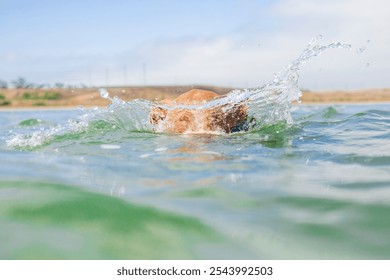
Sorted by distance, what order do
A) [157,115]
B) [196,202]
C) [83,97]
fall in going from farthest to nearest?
[83,97] → [157,115] → [196,202]

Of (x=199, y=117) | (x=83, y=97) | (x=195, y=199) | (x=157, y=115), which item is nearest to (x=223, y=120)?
(x=199, y=117)

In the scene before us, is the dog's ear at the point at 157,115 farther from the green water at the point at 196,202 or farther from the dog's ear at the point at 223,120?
the green water at the point at 196,202

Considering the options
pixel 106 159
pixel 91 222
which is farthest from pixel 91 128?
pixel 91 222

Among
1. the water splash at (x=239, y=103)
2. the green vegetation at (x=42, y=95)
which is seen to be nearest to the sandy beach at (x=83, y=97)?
the green vegetation at (x=42, y=95)

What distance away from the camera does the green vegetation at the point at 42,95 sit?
59688mm

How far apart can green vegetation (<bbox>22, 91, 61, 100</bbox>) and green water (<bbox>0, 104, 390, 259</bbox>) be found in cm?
5690

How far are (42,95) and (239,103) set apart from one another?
5765cm

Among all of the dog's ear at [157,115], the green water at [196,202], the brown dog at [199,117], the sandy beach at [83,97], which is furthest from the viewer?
the sandy beach at [83,97]

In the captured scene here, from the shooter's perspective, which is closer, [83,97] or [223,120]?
[223,120]

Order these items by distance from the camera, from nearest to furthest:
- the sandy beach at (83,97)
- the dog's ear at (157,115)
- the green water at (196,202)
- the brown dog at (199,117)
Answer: the green water at (196,202)
the brown dog at (199,117)
the dog's ear at (157,115)
the sandy beach at (83,97)

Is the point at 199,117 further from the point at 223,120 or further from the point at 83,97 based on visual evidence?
the point at 83,97

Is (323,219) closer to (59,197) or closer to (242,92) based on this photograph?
(59,197)

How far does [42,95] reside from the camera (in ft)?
201

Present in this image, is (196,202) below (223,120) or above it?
below
